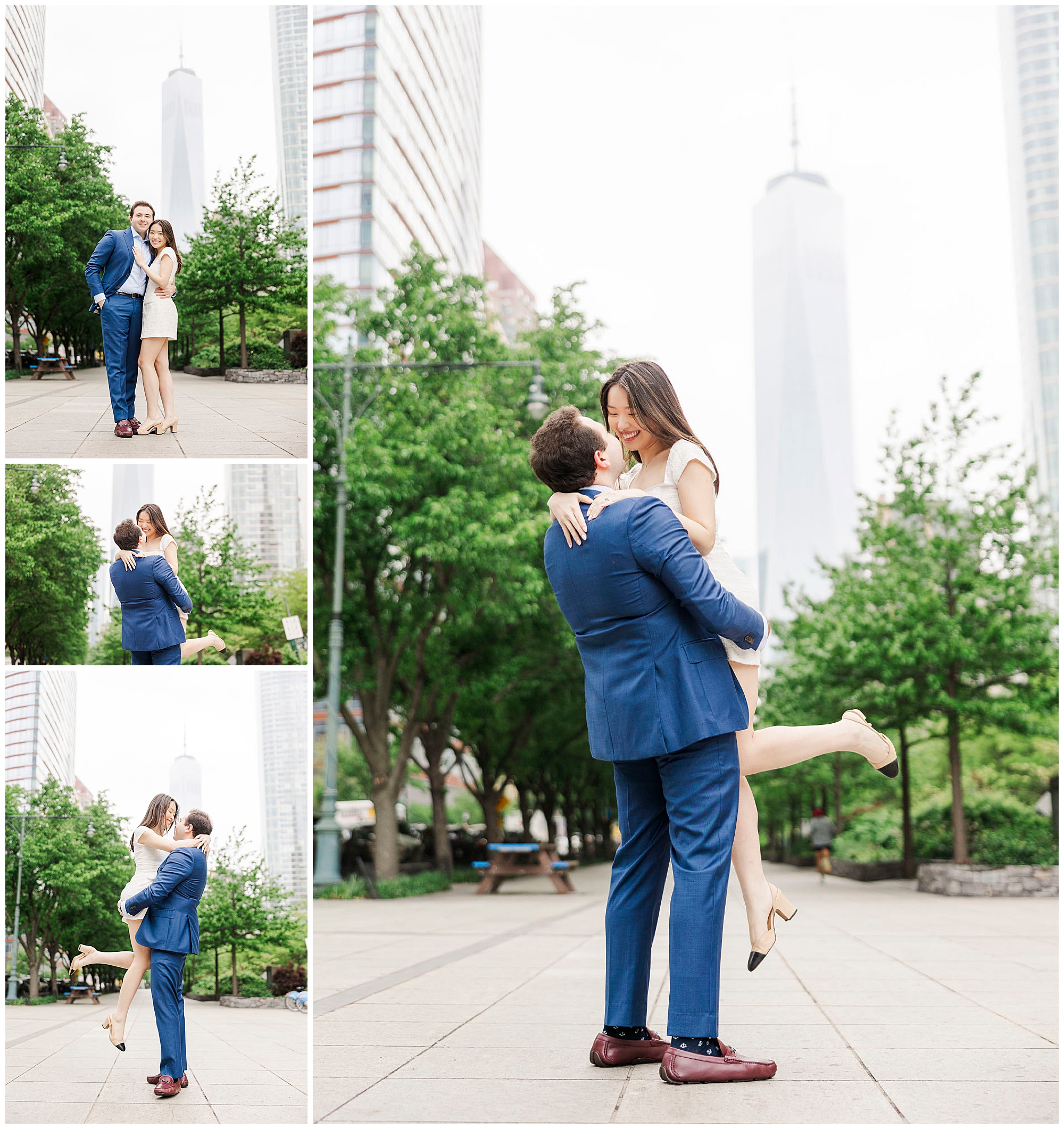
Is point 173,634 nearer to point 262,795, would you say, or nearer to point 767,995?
point 262,795

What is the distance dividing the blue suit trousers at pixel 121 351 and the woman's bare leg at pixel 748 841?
7.58ft

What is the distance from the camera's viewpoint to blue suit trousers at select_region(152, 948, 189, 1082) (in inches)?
143

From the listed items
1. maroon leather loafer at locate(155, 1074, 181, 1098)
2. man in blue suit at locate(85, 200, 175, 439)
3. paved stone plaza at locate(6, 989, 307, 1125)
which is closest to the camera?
paved stone plaza at locate(6, 989, 307, 1125)

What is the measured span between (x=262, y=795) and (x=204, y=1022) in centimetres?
78

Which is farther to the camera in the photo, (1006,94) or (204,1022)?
(1006,94)

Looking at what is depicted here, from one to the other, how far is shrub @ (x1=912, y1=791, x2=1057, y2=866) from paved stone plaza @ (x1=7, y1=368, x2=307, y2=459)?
65.8ft

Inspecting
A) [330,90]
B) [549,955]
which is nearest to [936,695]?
[549,955]

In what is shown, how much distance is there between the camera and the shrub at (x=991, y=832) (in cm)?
2167

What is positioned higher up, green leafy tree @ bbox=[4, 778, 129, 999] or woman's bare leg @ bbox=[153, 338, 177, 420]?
woman's bare leg @ bbox=[153, 338, 177, 420]

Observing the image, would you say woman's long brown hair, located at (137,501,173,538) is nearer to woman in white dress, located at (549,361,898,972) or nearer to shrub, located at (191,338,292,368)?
shrub, located at (191,338,292,368)

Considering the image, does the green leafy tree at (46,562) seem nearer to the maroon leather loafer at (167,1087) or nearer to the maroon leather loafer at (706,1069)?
the maroon leather loafer at (167,1087)

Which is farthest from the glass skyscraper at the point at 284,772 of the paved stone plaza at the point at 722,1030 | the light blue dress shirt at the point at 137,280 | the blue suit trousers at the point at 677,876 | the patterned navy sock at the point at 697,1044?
the light blue dress shirt at the point at 137,280

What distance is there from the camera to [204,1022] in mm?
3814

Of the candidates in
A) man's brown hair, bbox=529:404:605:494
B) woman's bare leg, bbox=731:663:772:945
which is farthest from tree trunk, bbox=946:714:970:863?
man's brown hair, bbox=529:404:605:494
